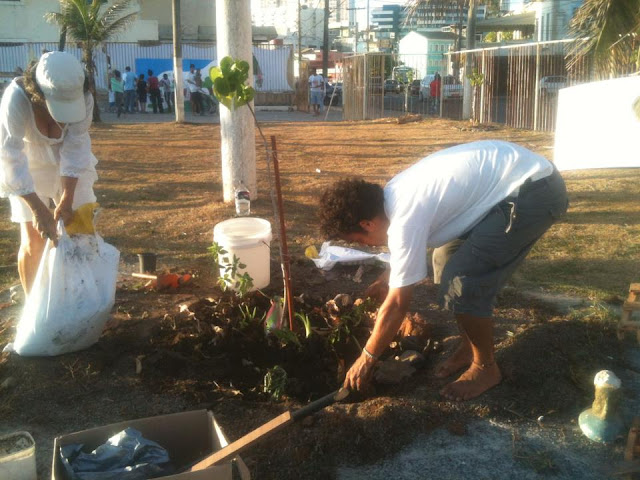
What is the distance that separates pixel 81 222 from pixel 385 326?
1949 mm

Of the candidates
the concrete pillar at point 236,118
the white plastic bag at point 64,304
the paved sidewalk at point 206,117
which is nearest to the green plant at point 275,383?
the white plastic bag at point 64,304

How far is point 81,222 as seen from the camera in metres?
3.80

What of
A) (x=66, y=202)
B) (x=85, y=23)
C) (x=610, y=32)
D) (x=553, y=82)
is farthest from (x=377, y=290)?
(x=85, y=23)

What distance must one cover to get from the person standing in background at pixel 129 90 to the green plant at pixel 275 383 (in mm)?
23971

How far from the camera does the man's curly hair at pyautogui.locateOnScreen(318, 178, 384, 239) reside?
9.13 feet

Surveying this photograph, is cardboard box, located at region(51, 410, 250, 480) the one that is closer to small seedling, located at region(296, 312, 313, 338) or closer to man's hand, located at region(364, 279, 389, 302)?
small seedling, located at region(296, 312, 313, 338)

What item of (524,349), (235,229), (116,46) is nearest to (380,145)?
(235,229)

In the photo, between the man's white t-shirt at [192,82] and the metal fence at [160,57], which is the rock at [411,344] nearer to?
the man's white t-shirt at [192,82]

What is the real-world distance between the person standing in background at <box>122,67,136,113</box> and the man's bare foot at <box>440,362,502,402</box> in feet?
79.9

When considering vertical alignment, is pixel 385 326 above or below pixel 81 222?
below

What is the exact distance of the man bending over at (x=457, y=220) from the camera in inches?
109

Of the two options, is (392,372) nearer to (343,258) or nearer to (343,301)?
(343,301)

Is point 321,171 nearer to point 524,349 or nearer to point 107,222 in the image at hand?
point 107,222

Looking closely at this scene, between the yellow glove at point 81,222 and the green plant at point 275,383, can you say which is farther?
the yellow glove at point 81,222
